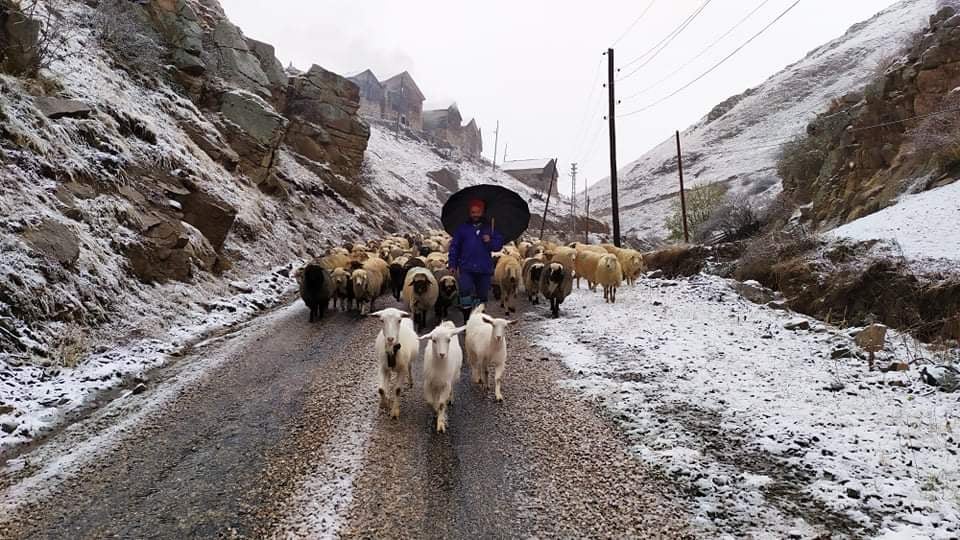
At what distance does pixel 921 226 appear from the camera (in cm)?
826

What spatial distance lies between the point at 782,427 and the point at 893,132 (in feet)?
48.2

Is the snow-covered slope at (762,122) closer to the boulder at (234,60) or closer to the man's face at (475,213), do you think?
the boulder at (234,60)

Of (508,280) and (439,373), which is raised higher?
(508,280)

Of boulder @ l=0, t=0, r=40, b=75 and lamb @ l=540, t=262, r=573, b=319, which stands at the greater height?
boulder @ l=0, t=0, r=40, b=75

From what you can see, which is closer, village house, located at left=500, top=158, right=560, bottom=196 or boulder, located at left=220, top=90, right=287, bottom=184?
boulder, located at left=220, top=90, right=287, bottom=184

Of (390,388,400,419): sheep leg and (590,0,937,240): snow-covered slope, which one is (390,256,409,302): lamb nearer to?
(390,388,400,419): sheep leg

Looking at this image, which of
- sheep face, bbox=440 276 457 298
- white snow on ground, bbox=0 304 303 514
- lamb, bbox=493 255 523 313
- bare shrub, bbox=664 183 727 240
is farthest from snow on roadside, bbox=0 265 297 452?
bare shrub, bbox=664 183 727 240

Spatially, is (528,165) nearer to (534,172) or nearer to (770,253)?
(534,172)

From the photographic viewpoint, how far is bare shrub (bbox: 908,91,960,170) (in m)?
10.3

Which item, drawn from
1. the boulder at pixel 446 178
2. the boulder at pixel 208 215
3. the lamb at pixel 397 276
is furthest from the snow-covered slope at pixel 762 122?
the boulder at pixel 208 215

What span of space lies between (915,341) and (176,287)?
1176 centimetres

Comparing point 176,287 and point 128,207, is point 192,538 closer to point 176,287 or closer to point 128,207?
point 176,287

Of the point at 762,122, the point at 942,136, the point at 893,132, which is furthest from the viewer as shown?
the point at 762,122

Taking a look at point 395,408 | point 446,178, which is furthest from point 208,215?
point 446,178
